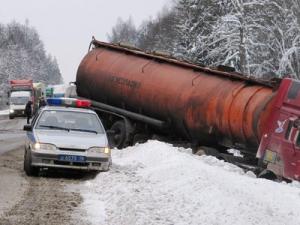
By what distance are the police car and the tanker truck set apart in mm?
2969

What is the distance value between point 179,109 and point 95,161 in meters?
5.30

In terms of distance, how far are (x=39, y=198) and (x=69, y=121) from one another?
13.9 ft

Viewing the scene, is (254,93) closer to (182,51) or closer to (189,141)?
(189,141)

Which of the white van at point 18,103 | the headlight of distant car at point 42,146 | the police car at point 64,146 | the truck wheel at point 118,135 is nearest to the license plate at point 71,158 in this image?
the police car at point 64,146

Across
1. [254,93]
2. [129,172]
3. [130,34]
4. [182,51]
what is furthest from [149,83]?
[130,34]

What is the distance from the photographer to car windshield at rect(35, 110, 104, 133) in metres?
14.1

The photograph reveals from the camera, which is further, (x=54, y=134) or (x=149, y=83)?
(x=149, y=83)

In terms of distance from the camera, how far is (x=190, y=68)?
18.3 meters

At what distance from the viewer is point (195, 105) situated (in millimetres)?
17219

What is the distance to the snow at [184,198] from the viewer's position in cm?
854

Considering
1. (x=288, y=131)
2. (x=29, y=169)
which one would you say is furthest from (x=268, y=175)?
(x=29, y=169)

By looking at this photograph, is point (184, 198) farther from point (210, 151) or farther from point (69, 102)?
point (210, 151)

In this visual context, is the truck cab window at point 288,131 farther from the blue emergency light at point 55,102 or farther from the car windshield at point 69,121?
the blue emergency light at point 55,102

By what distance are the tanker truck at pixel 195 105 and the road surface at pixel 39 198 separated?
4047 mm
